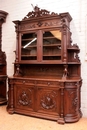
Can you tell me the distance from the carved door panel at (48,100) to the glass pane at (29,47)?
86 cm

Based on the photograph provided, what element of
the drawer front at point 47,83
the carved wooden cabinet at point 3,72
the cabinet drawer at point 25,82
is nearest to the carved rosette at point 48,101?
the drawer front at point 47,83

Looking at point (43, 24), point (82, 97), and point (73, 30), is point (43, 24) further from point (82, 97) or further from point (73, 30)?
point (82, 97)

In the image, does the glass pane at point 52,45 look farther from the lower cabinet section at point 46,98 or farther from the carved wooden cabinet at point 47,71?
the lower cabinet section at point 46,98

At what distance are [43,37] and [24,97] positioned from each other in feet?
4.86

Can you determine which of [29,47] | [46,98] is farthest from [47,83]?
[29,47]

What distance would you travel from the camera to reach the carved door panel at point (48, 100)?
10.4 feet

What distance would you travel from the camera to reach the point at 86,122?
3.17 metres

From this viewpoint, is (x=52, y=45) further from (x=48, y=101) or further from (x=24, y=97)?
(x=24, y=97)

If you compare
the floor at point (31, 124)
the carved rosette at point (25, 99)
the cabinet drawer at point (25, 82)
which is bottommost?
the floor at point (31, 124)

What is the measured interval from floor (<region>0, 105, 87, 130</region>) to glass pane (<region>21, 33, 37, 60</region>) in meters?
1.42

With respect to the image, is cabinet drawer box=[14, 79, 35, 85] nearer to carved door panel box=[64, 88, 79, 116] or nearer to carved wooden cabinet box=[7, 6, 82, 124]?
carved wooden cabinet box=[7, 6, 82, 124]

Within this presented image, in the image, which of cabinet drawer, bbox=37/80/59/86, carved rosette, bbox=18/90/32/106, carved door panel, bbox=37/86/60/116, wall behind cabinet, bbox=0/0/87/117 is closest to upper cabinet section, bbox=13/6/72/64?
wall behind cabinet, bbox=0/0/87/117

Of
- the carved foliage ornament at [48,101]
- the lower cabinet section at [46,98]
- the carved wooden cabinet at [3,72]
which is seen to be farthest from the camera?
the carved wooden cabinet at [3,72]

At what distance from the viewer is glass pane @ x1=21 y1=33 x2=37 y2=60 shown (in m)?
3.65
